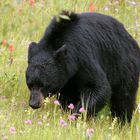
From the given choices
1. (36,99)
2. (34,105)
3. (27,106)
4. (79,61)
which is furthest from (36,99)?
(79,61)

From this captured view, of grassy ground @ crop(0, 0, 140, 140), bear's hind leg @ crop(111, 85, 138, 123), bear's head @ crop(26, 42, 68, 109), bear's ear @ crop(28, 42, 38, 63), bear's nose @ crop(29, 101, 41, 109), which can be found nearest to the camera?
grassy ground @ crop(0, 0, 140, 140)

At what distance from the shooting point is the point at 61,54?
588 centimetres

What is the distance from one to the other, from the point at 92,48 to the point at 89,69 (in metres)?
0.30

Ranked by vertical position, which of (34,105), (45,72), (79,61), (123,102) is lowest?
(123,102)

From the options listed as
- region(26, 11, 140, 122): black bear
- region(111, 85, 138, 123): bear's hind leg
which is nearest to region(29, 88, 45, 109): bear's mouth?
region(26, 11, 140, 122): black bear

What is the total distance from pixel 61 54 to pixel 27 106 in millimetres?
736

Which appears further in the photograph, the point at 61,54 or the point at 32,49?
the point at 32,49

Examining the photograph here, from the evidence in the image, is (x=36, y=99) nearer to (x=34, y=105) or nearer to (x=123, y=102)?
(x=34, y=105)

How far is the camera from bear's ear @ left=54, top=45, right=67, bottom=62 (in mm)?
5859

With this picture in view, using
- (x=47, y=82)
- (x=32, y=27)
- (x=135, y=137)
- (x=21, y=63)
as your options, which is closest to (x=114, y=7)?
(x=21, y=63)

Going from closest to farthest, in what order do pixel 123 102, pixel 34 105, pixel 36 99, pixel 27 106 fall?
pixel 34 105
pixel 36 99
pixel 27 106
pixel 123 102

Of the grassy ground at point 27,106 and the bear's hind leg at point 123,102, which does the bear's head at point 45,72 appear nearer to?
the grassy ground at point 27,106

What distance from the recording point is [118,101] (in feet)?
22.3

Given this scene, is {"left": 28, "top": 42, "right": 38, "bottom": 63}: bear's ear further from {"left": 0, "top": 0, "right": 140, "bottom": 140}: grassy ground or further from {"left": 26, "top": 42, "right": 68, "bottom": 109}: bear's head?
{"left": 0, "top": 0, "right": 140, "bottom": 140}: grassy ground
